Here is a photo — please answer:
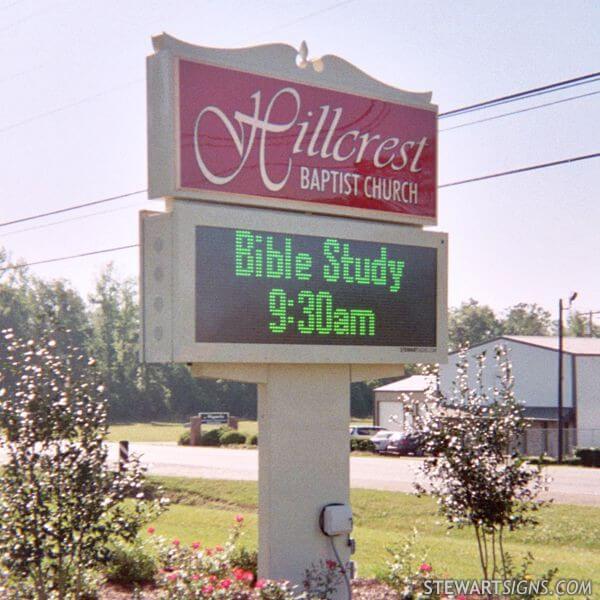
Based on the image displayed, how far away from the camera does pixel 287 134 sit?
9.85m

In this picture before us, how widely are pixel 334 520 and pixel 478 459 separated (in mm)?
1706

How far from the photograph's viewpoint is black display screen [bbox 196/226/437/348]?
353 inches

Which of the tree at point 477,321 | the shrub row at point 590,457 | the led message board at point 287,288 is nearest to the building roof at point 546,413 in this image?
the shrub row at point 590,457

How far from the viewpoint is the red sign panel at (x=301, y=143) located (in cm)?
911

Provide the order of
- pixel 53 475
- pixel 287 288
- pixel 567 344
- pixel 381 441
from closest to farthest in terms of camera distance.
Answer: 1. pixel 53 475
2. pixel 287 288
3. pixel 381 441
4. pixel 567 344

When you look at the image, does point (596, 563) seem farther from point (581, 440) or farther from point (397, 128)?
point (581, 440)

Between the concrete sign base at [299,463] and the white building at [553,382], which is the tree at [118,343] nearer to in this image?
the white building at [553,382]

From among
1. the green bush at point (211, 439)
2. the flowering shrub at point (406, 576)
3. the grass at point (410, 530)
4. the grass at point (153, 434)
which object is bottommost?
the grass at point (153, 434)

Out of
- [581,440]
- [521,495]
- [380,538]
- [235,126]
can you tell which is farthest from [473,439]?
[581,440]

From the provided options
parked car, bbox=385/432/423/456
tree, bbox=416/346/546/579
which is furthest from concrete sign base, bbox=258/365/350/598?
parked car, bbox=385/432/423/456

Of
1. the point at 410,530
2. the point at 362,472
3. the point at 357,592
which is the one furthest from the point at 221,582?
the point at 362,472

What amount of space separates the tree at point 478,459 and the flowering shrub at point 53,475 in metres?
3.12

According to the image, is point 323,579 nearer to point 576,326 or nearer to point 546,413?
point 546,413

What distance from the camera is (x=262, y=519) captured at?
9867 millimetres
